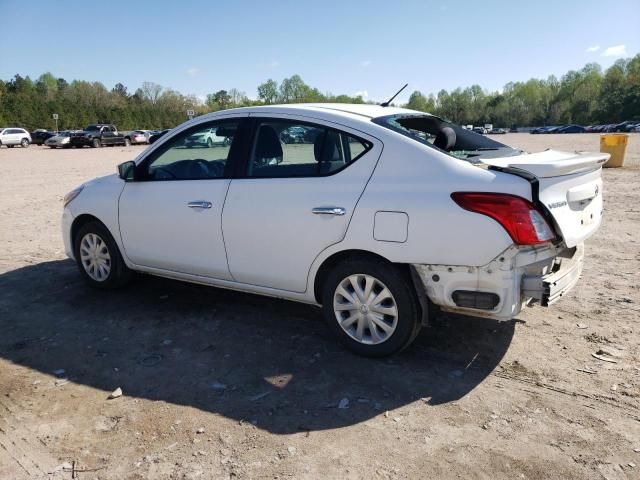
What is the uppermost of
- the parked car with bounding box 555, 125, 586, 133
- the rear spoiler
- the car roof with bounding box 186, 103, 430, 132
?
the car roof with bounding box 186, 103, 430, 132

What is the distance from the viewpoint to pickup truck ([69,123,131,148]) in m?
45.4

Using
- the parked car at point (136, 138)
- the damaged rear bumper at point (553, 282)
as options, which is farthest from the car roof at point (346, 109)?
the parked car at point (136, 138)

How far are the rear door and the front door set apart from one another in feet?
0.55

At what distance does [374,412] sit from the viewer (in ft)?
10.3

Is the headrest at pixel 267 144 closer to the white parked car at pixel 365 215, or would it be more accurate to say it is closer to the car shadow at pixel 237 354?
the white parked car at pixel 365 215

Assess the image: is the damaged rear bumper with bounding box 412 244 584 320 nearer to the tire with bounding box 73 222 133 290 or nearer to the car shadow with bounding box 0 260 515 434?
the car shadow with bounding box 0 260 515 434

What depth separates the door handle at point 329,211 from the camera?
360 cm

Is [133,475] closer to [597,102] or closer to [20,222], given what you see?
[20,222]

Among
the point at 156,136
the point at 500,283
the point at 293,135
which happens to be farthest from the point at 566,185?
the point at 156,136

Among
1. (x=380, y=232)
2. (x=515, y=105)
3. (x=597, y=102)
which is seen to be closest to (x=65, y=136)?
(x=380, y=232)

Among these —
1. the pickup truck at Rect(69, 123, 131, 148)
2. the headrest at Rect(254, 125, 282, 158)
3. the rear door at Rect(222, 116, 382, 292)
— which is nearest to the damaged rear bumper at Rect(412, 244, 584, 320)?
the rear door at Rect(222, 116, 382, 292)

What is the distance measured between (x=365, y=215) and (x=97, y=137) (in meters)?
47.7

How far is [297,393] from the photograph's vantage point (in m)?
3.36

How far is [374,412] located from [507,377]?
1010mm
